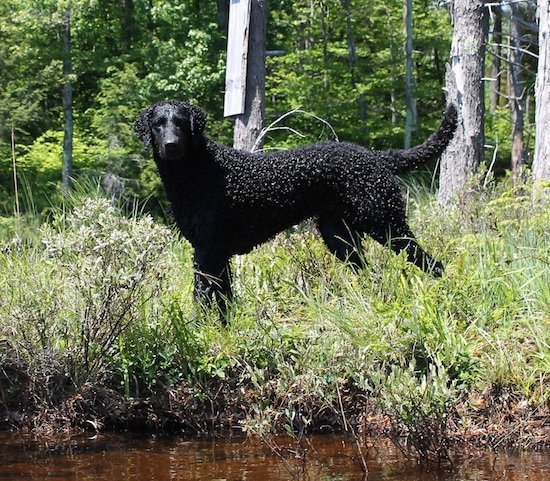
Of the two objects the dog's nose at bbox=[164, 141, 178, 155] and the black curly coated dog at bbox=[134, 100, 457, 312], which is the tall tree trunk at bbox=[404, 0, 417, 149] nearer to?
the black curly coated dog at bbox=[134, 100, 457, 312]

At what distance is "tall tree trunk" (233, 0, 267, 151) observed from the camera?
842 centimetres

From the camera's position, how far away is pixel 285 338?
5410mm

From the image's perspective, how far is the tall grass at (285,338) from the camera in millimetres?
5051

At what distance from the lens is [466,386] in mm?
5105

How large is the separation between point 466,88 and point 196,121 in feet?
17.2

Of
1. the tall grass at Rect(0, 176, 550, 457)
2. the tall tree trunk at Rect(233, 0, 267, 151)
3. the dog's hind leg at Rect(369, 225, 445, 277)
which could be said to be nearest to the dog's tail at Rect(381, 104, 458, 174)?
the dog's hind leg at Rect(369, 225, 445, 277)

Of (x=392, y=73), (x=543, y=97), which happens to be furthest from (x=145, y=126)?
(x=392, y=73)

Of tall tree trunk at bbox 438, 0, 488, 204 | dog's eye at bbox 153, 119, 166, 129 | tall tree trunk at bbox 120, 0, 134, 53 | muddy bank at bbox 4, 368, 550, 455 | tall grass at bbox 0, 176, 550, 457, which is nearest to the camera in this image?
muddy bank at bbox 4, 368, 550, 455

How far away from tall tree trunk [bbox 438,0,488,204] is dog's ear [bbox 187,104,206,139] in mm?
4773

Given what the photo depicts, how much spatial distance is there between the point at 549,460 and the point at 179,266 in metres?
3.39

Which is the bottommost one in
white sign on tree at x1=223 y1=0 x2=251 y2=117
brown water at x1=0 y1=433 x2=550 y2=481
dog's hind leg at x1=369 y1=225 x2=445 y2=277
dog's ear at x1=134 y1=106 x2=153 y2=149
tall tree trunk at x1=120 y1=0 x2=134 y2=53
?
brown water at x1=0 y1=433 x2=550 y2=481

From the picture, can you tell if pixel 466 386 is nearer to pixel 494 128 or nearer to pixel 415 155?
pixel 415 155

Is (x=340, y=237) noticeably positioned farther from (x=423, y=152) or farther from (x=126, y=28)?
(x=126, y=28)

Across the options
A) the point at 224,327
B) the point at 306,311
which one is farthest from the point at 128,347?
the point at 306,311
